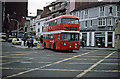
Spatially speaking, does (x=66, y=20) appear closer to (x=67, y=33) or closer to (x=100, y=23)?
(x=67, y=33)

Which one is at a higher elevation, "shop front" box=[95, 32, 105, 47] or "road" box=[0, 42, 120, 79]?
"shop front" box=[95, 32, 105, 47]

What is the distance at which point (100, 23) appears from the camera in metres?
46.6

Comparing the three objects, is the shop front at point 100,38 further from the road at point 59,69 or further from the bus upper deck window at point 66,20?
the road at point 59,69

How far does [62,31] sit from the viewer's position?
23000 mm

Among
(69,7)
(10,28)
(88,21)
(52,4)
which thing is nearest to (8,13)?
(10,28)

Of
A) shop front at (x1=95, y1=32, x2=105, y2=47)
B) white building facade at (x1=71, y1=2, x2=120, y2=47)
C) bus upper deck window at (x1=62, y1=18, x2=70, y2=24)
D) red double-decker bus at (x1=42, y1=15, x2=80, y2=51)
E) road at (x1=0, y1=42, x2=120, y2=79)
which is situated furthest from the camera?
shop front at (x1=95, y1=32, x2=105, y2=47)

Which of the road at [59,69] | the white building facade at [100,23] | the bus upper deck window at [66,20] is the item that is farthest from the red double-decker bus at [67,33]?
the white building facade at [100,23]

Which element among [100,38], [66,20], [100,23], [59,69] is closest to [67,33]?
[66,20]

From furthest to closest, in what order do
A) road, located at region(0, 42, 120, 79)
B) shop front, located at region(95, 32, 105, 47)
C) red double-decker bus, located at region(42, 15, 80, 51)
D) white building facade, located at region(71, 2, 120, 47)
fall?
shop front, located at region(95, 32, 105, 47) → white building facade, located at region(71, 2, 120, 47) → red double-decker bus, located at region(42, 15, 80, 51) → road, located at region(0, 42, 120, 79)


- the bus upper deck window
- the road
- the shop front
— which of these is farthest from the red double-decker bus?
the shop front

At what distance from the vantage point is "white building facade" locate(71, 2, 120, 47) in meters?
44.6

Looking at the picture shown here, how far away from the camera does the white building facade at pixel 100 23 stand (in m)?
44.6

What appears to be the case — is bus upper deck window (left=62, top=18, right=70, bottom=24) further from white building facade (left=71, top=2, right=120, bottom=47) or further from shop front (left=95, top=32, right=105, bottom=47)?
shop front (left=95, top=32, right=105, bottom=47)

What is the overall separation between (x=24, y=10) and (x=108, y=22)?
12368cm
